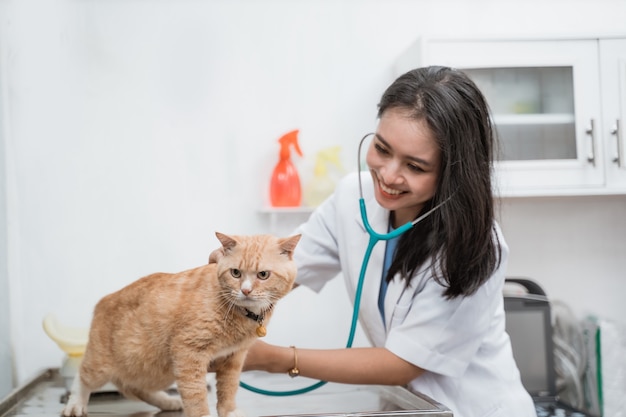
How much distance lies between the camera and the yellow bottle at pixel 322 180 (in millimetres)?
2082

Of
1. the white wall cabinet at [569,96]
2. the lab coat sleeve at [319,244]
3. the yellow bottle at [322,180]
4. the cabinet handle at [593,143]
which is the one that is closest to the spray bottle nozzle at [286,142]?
the yellow bottle at [322,180]

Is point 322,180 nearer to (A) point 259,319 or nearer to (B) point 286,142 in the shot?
(B) point 286,142

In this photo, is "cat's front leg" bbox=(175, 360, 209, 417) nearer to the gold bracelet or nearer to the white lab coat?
the gold bracelet

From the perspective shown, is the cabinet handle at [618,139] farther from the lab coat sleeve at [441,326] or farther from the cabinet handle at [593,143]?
the lab coat sleeve at [441,326]

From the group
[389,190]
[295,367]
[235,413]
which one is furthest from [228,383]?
[389,190]

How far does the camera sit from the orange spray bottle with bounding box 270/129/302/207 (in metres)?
2.02

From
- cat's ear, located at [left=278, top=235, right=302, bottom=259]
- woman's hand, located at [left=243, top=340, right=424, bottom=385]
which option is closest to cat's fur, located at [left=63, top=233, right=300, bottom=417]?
cat's ear, located at [left=278, top=235, right=302, bottom=259]

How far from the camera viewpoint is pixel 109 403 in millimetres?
1147

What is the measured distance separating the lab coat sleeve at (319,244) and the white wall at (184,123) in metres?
0.24

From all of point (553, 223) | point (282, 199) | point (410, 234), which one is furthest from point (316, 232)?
point (553, 223)

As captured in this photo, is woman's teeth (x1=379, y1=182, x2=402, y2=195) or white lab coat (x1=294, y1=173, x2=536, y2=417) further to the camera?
white lab coat (x1=294, y1=173, x2=536, y2=417)

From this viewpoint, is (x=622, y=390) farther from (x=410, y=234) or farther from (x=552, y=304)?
(x=410, y=234)

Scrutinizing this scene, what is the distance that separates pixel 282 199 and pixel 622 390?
130 cm

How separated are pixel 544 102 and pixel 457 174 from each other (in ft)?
3.58
